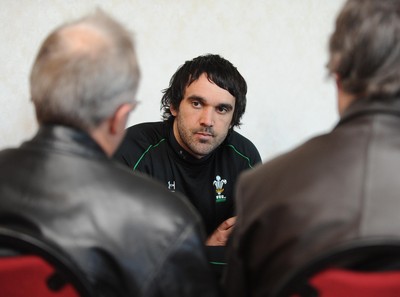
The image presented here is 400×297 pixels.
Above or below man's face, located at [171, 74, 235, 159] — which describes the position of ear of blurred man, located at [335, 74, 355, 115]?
above

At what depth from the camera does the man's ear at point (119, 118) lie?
3.28ft

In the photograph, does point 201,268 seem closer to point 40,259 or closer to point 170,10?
point 40,259

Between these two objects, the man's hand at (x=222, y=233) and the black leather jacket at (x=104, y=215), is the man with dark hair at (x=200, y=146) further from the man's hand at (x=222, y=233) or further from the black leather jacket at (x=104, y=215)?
the black leather jacket at (x=104, y=215)

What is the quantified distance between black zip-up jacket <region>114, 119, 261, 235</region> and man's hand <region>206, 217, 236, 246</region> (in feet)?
0.56

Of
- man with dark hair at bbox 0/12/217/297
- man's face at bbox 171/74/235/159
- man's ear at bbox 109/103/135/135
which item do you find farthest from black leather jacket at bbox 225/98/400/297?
man's face at bbox 171/74/235/159

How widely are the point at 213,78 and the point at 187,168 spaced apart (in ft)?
1.29

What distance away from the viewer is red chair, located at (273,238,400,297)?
0.74 m

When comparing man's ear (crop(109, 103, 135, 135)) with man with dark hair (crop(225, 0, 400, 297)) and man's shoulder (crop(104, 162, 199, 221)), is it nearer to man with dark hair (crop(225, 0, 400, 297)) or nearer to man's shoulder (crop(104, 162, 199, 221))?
man's shoulder (crop(104, 162, 199, 221))

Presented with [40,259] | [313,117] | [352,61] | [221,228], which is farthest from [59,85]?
[313,117]

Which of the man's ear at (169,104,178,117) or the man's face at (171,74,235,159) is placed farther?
the man's ear at (169,104,178,117)

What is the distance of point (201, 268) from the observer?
99cm

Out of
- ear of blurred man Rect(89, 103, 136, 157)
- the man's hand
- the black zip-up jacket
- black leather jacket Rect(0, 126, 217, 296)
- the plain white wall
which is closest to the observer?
black leather jacket Rect(0, 126, 217, 296)

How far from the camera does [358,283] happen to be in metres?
0.74

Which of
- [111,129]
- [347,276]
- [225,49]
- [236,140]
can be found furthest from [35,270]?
[225,49]
